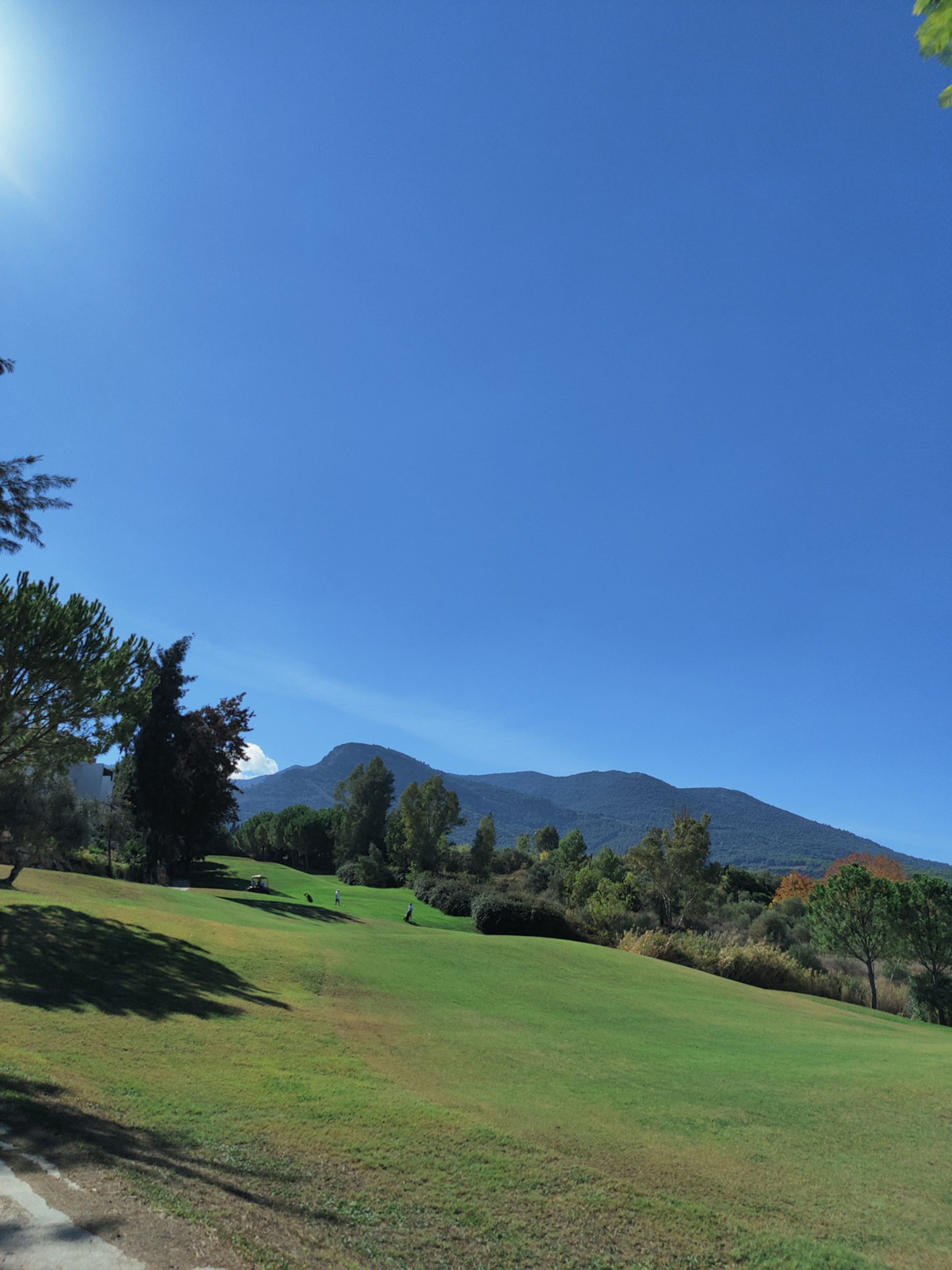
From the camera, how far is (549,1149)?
26.8 ft

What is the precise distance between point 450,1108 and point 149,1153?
412 centimetres

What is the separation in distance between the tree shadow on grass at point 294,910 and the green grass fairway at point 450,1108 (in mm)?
12587

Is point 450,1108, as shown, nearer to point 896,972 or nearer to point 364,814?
point 896,972

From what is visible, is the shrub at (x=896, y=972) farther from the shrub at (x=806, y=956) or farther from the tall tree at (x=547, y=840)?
the tall tree at (x=547, y=840)

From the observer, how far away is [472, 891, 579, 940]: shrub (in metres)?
37.0

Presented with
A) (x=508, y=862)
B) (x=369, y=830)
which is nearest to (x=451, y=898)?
(x=369, y=830)

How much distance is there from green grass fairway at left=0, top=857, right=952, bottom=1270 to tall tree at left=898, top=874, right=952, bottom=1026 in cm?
1482

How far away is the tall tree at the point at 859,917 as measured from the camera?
109 ft

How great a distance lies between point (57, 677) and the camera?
654 inches

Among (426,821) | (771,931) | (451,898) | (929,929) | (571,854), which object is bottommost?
(451,898)

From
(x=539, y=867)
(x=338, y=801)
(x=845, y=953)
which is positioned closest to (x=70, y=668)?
(x=845, y=953)

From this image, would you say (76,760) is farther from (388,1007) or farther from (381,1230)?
(381,1230)

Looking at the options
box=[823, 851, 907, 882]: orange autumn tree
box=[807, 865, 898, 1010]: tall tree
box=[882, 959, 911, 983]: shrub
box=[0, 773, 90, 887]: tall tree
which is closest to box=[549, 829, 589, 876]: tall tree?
box=[823, 851, 907, 882]: orange autumn tree

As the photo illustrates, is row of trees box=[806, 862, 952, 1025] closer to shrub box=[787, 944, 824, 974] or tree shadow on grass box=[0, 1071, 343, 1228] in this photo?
shrub box=[787, 944, 824, 974]
